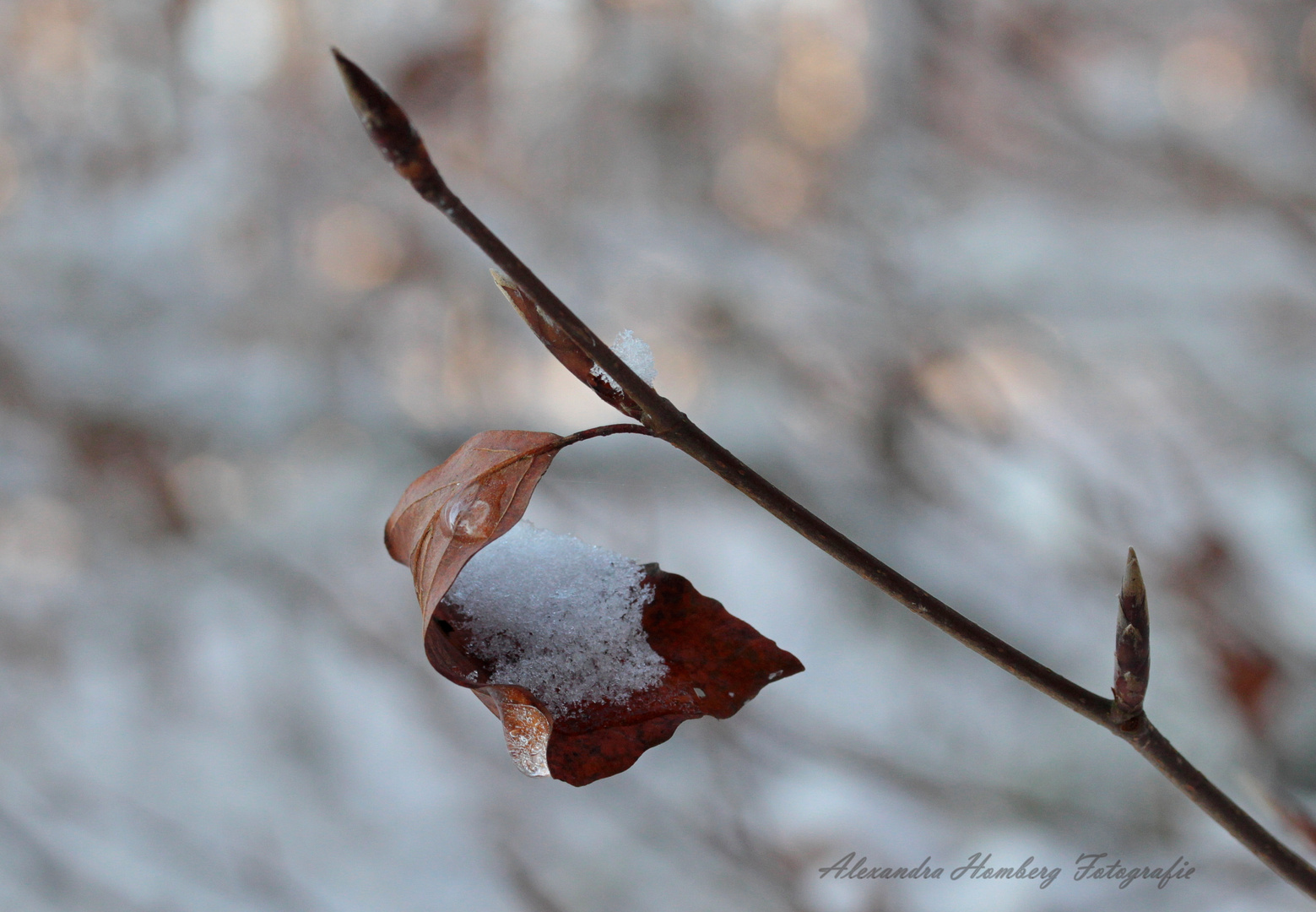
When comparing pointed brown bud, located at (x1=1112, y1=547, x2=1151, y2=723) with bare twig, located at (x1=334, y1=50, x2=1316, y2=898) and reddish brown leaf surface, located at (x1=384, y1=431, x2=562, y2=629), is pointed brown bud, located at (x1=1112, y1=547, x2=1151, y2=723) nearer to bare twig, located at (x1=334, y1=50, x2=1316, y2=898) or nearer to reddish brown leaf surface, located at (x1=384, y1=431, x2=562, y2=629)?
bare twig, located at (x1=334, y1=50, x2=1316, y2=898)

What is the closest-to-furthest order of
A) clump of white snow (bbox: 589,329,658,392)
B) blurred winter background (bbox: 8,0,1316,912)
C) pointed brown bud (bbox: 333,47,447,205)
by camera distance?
pointed brown bud (bbox: 333,47,447,205), clump of white snow (bbox: 589,329,658,392), blurred winter background (bbox: 8,0,1316,912)

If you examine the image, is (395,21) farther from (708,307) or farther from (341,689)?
(341,689)

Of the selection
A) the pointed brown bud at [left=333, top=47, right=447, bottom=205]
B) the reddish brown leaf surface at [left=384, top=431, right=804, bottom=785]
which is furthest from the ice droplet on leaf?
the pointed brown bud at [left=333, top=47, right=447, bottom=205]

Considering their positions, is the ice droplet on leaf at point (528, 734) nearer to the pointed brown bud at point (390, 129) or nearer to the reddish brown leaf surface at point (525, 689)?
the reddish brown leaf surface at point (525, 689)

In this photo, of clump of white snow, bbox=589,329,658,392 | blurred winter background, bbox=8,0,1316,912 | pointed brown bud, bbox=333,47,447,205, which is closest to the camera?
pointed brown bud, bbox=333,47,447,205

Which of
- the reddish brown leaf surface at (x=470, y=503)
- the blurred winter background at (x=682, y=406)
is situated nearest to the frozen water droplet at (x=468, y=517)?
the reddish brown leaf surface at (x=470, y=503)

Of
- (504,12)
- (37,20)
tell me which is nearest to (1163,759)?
(504,12)
